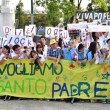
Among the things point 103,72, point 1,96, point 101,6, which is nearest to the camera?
point 103,72

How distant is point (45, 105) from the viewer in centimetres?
967

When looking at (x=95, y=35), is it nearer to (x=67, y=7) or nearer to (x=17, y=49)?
(x=17, y=49)

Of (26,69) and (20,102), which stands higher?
(26,69)

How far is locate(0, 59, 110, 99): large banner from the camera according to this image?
32.4 ft

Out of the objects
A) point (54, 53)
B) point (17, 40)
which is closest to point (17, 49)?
point (17, 40)

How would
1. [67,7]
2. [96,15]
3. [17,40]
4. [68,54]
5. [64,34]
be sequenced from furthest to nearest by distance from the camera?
1. [67,7]
2. [96,15]
3. [64,34]
4. [17,40]
5. [68,54]

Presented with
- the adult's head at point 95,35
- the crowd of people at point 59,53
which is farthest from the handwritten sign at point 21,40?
the adult's head at point 95,35

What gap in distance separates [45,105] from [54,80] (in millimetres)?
739

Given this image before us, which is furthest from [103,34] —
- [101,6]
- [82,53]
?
[101,6]

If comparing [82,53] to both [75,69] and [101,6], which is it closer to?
[75,69]

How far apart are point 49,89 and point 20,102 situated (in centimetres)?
77

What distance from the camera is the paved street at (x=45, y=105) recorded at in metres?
9.37

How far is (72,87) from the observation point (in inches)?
395

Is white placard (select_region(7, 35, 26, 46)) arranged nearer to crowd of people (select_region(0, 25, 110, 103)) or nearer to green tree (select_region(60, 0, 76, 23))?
crowd of people (select_region(0, 25, 110, 103))
